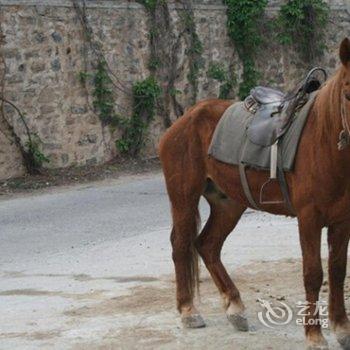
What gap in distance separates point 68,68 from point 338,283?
1078cm

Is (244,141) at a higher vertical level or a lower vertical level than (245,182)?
higher

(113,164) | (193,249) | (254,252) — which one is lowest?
(113,164)

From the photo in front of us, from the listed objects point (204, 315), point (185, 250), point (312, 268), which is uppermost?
point (312, 268)

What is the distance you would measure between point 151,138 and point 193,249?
35.5 feet

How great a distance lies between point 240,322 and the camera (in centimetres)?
606

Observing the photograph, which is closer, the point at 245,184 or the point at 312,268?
the point at 312,268

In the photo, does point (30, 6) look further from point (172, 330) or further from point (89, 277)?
point (172, 330)

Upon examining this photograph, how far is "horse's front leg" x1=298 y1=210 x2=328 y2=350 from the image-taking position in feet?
17.2

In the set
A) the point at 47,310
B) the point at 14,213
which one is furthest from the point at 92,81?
the point at 47,310

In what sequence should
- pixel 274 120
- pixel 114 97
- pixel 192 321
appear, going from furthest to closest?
pixel 114 97 → pixel 192 321 → pixel 274 120

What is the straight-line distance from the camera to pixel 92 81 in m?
16.1

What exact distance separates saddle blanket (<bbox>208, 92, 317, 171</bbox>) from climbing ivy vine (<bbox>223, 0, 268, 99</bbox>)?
41.5 feet

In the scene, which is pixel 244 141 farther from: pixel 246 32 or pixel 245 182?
pixel 246 32

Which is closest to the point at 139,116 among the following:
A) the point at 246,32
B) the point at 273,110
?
the point at 246,32
